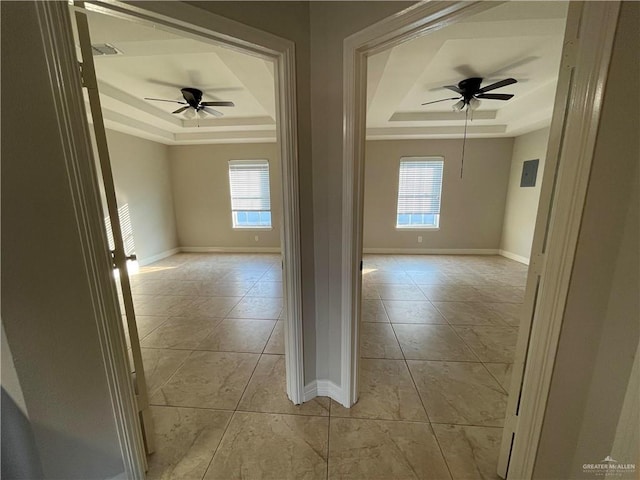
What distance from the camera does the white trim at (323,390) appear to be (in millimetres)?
1651

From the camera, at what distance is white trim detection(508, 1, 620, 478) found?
28.4 inches

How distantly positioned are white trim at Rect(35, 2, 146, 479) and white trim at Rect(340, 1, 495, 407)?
1099 millimetres

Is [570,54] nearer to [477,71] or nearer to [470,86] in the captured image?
[477,71]

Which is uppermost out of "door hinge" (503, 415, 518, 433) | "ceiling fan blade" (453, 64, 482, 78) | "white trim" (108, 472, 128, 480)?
"ceiling fan blade" (453, 64, 482, 78)

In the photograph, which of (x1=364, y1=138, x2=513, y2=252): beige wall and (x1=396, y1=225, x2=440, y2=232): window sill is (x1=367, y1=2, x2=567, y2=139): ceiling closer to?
(x1=364, y1=138, x2=513, y2=252): beige wall

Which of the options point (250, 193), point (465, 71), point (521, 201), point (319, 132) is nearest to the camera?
point (319, 132)

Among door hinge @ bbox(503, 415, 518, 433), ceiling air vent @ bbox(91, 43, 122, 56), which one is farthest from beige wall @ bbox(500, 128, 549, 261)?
ceiling air vent @ bbox(91, 43, 122, 56)

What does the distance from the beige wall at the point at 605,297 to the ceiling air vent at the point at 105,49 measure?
3.25m

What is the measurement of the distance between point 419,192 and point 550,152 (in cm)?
498

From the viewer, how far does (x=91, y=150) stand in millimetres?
941

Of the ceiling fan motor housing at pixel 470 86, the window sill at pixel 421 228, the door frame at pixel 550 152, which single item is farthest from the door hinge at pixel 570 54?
the window sill at pixel 421 228

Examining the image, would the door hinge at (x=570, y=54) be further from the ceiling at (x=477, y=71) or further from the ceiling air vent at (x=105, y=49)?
the ceiling air vent at (x=105, y=49)

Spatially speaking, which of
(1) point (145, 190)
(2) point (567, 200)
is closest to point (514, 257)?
(2) point (567, 200)

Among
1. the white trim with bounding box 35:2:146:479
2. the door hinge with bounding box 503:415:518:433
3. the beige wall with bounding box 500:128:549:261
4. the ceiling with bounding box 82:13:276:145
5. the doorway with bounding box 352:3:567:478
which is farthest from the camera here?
the beige wall with bounding box 500:128:549:261
